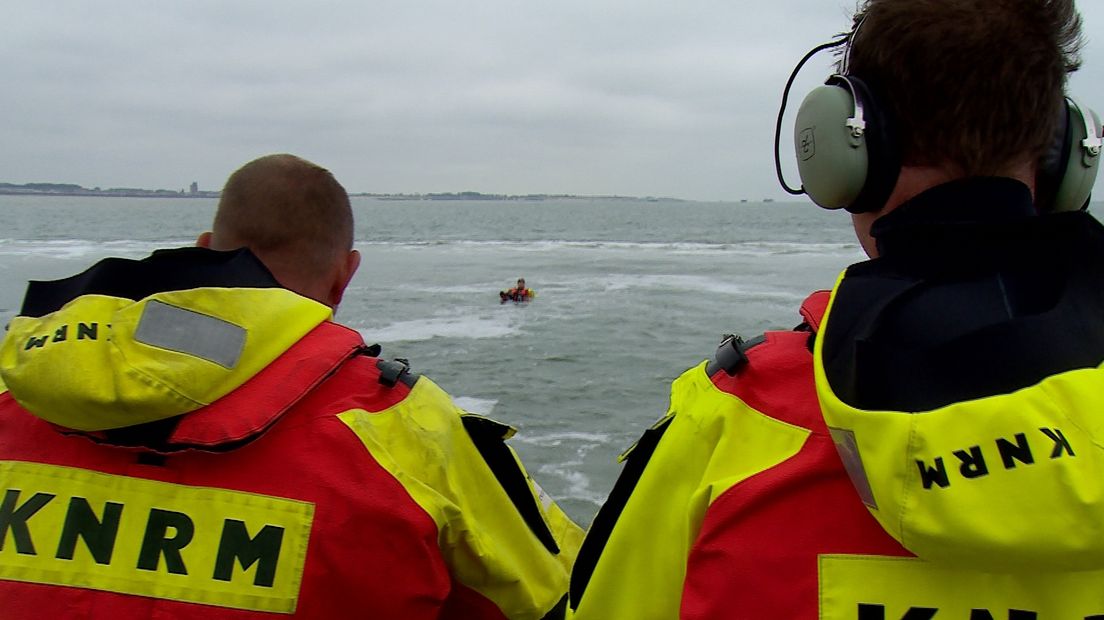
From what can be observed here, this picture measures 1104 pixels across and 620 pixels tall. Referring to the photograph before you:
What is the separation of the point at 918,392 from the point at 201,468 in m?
1.25

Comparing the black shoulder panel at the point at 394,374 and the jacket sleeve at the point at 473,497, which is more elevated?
the black shoulder panel at the point at 394,374

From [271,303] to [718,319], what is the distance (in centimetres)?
1558

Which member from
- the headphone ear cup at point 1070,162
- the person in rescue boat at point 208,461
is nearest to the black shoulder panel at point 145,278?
the person in rescue boat at point 208,461

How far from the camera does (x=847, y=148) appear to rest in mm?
1361

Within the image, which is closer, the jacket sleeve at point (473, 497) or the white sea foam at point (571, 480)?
the jacket sleeve at point (473, 497)

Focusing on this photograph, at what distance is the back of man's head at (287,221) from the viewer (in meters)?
2.11

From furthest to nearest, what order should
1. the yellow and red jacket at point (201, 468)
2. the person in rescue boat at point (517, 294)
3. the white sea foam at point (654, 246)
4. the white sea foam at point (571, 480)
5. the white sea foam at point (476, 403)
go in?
the white sea foam at point (654, 246) < the person in rescue boat at point (517, 294) < the white sea foam at point (476, 403) < the white sea foam at point (571, 480) < the yellow and red jacket at point (201, 468)

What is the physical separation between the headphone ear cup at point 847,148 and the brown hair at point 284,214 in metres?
1.21

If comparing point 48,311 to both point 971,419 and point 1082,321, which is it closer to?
point 971,419

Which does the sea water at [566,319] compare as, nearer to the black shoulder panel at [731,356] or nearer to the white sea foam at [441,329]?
the white sea foam at [441,329]

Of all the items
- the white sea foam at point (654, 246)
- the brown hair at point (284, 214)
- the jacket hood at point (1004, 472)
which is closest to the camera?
the jacket hood at point (1004, 472)

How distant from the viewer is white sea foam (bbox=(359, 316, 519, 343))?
15.0 m

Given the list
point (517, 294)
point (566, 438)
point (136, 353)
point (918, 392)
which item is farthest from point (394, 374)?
point (517, 294)

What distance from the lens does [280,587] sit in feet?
5.21
